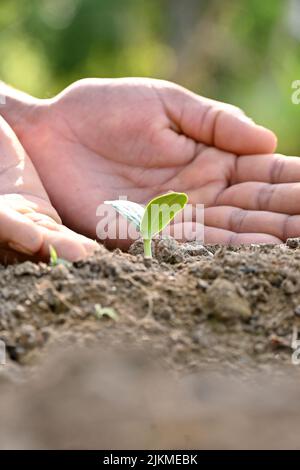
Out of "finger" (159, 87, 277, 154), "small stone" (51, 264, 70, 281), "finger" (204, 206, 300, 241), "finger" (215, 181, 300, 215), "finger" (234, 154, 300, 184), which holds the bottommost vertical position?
"small stone" (51, 264, 70, 281)

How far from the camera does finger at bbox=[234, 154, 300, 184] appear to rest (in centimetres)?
254

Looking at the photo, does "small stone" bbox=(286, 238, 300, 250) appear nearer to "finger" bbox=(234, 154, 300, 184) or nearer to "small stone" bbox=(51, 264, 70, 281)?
"finger" bbox=(234, 154, 300, 184)

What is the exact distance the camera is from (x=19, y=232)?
1782 millimetres

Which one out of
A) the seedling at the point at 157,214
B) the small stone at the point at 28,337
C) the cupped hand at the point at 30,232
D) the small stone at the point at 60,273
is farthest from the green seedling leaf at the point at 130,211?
the small stone at the point at 28,337

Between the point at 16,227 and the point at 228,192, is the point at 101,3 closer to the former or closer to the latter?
the point at 228,192

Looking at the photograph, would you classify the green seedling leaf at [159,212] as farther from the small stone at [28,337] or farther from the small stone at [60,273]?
the small stone at [28,337]

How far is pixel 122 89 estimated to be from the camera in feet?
9.03

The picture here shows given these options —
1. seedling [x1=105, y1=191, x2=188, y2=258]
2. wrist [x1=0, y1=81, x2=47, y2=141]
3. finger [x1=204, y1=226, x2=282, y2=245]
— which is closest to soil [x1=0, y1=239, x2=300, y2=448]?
seedling [x1=105, y1=191, x2=188, y2=258]

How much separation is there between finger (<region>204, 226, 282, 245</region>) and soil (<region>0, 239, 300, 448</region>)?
1.47 ft

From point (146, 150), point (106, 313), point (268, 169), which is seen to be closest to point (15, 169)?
point (146, 150)

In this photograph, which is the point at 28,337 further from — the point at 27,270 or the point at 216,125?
the point at 216,125

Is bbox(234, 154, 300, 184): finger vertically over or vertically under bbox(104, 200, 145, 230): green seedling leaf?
over

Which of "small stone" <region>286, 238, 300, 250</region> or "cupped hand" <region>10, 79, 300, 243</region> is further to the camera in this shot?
"cupped hand" <region>10, 79, 300, 243</region>

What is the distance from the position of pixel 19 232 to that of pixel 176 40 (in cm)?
1069
